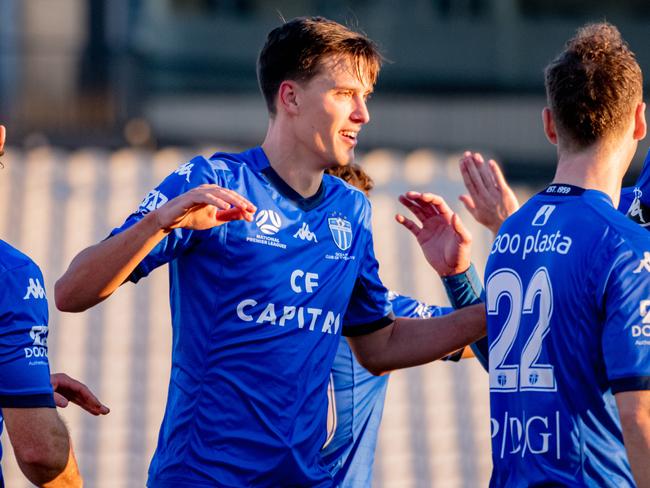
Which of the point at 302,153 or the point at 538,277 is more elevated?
the point at 302,153

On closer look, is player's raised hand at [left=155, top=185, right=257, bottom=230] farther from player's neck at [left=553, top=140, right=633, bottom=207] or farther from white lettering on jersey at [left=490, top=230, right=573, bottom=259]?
player's neck at [left=553, top=140, right=633, bottom=207]

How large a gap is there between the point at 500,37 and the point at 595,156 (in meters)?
14.9

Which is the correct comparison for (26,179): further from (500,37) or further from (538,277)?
(500,37)

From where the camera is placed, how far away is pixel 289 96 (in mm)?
3994

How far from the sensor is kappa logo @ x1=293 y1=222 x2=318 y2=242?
3852 mm

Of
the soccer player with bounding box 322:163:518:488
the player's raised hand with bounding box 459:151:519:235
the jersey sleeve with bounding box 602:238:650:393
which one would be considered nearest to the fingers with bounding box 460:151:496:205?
the player's raised hand with bounding box 459:151:519:235

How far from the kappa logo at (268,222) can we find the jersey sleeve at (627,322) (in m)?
1.09

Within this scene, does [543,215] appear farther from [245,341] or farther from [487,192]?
[245,341]

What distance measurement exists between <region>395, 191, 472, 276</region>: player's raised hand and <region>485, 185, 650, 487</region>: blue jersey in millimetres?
803

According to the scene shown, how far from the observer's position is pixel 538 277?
3.31m

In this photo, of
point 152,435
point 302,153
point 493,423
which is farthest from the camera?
point 152,435

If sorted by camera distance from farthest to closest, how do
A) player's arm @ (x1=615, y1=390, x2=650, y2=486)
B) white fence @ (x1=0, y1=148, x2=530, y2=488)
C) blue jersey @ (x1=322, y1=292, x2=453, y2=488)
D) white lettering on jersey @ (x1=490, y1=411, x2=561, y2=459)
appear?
white fence @ (x1=0, y1=148, x2=530, y2=488) < blue jersey @ (x1=322, y1=292, x2=453, y2=488) < white lettering on jersey @ (x1=490, y1=411, x2=561, y2=459) < player's arm @ (x1=615, y1=390, x2=650, y2=486)

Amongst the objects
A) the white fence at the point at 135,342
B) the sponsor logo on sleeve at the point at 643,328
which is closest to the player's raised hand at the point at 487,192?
the sponsor logo on sleeve at the point at 643,328

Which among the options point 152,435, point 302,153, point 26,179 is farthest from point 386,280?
point 302,153
